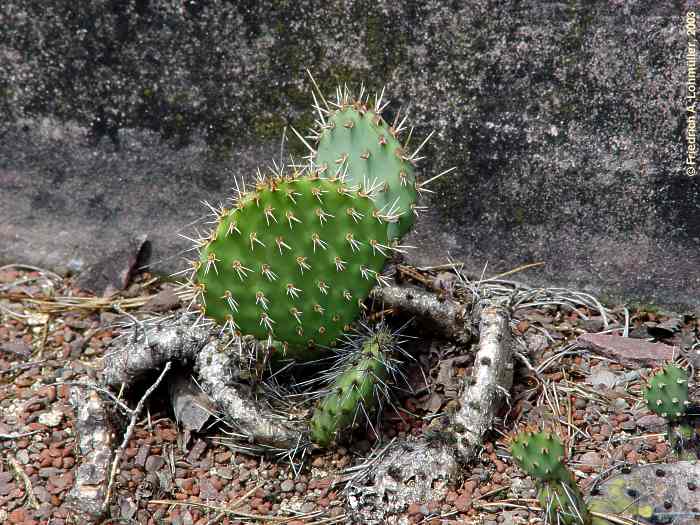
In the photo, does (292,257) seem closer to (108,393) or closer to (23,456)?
(108,393)

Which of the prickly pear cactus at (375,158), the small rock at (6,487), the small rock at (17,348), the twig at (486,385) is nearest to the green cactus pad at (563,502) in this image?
the twig at (486,385)

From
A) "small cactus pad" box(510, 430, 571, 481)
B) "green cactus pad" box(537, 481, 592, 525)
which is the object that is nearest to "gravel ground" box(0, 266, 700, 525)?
"green cactus pad" box(537, 481, 592, 525)

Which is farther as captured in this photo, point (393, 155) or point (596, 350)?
point (596, 350)

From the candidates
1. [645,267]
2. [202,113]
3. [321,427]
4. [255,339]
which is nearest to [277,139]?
[202,113]

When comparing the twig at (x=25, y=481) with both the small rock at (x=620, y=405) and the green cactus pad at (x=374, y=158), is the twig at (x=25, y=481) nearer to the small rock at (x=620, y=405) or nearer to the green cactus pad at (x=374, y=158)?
the green cactus pad at (x=374, y=158)

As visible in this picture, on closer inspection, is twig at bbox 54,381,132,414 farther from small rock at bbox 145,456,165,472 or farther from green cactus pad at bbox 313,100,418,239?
green cactus pad at bbox 313,100,418,239

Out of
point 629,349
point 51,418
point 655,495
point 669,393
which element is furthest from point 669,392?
point 51,418

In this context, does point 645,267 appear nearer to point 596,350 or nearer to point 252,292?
point 596,350
